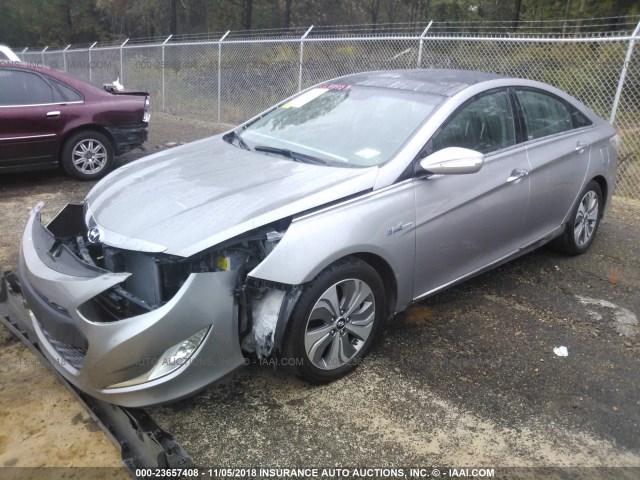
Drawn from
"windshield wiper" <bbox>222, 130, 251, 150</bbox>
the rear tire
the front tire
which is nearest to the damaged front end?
the front tire

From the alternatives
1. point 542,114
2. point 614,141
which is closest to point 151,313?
point 542,114

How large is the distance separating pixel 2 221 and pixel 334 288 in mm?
4403

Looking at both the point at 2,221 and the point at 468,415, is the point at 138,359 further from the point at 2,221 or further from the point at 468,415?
the point at 2,221

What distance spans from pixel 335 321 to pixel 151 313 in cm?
100

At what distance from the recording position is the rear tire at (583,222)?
183 inches

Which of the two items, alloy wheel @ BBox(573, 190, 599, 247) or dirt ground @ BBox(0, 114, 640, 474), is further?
alloy wheel @ BBox(573, 190, 599, 247)

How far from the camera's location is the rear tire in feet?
15.2

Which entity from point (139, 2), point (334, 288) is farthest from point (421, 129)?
point (139, 2)

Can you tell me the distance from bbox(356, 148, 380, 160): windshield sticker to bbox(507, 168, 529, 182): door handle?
107 cm

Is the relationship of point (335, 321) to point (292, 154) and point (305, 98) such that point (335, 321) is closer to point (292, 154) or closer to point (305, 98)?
point (292, 154)

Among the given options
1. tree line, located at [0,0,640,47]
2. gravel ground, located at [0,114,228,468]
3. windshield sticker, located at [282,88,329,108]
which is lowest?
gravel ground, located at [0,114,228,468]

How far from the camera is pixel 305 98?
4.25m

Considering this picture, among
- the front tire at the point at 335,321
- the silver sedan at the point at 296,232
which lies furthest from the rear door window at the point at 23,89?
the front tire at the point at 335,321

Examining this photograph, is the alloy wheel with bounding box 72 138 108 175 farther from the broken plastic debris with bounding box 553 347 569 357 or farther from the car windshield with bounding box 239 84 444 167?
the broken plastic debris with bounding box 553 347 569 357
